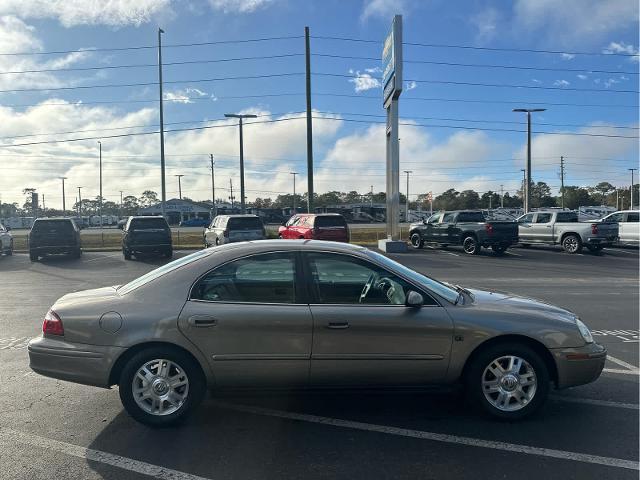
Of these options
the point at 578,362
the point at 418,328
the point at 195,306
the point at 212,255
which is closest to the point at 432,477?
the point at 418,328

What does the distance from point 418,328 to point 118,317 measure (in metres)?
2.41

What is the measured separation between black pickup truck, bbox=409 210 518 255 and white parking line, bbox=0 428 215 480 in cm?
1984

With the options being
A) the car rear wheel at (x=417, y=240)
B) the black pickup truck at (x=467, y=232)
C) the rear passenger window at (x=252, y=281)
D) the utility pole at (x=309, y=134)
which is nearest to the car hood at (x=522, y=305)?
the rear passenger window at (x=252, y=281)

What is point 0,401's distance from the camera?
4730mm

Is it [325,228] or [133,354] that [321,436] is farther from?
[325,228]

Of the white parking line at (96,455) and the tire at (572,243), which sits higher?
the tire at (572,243)

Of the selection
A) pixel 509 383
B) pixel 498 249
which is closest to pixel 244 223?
pixel 498 249

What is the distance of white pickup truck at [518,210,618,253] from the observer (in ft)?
71.9

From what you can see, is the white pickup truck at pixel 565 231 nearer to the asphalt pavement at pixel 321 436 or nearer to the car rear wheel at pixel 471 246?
the car rear wheel at pixel 471 246

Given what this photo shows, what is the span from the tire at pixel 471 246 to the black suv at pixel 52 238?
1610cm

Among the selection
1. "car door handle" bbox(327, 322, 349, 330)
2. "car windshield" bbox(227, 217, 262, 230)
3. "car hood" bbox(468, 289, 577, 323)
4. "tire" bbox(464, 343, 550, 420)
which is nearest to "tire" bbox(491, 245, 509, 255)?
"car windshield" bbox(227, 217, 262, 230)

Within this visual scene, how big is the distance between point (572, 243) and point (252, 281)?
21.8 m

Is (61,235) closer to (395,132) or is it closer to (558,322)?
(395,132)

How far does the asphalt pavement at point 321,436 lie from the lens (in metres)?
3.48
